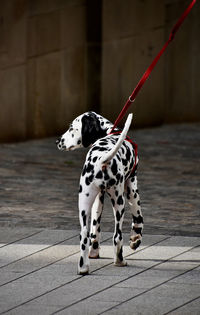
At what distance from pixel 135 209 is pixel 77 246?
694 millimetres

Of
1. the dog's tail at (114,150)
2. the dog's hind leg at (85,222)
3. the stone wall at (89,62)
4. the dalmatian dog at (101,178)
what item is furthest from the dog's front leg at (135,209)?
the stone wall at (89,62)

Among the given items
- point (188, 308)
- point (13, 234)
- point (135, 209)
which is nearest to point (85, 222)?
point (135, 209)

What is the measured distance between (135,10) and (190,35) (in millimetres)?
1796

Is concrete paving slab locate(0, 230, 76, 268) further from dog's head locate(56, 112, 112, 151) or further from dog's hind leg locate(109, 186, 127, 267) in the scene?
dog's head locate(56, 112, 112, 151)

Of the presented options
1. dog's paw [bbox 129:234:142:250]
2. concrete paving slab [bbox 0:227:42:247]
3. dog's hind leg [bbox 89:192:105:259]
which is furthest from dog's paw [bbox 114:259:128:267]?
concrete paving slab [bbox 0:227:42:247]

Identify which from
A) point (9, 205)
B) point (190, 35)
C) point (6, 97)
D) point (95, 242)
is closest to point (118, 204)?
point (95, 242)

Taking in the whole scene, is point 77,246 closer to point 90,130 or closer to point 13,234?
point 13,234

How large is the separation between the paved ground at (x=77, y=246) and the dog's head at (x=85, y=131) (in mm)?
1055

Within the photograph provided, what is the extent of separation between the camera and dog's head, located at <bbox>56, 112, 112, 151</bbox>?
7.81m

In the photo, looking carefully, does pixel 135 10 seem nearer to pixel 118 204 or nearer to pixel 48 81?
pixel 48 81

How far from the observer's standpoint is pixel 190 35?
710 inches

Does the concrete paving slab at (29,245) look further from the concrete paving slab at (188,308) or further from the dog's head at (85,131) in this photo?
the concrete paving slab at (188,308)

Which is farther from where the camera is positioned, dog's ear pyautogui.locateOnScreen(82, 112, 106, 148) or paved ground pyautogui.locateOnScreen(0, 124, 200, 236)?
paved ground pyautogui.locateOnScreen(0, 124, 200, 236)

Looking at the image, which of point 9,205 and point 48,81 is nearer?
point 9,205
